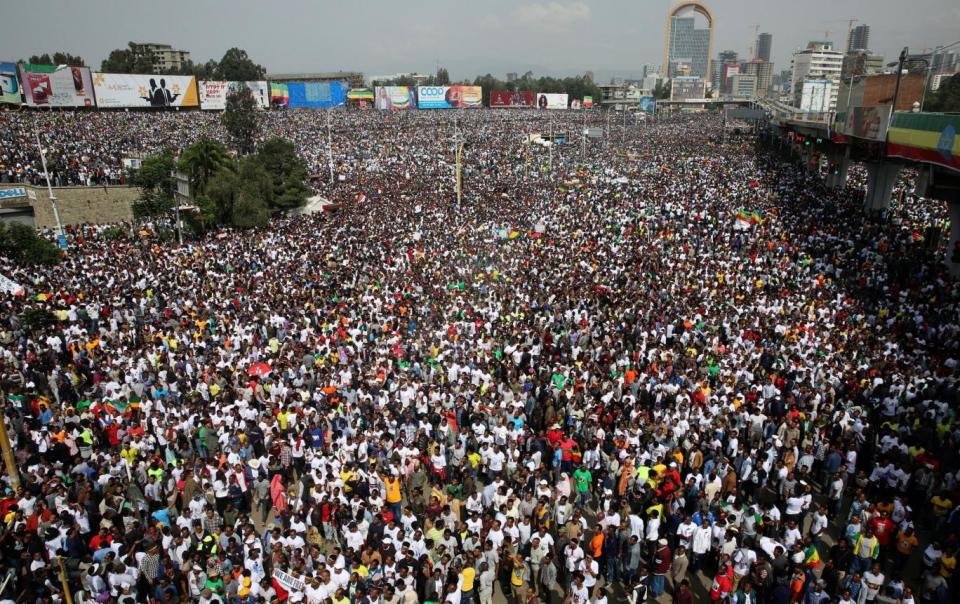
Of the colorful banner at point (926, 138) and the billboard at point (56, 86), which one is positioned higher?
the billboard at point (56, 86)

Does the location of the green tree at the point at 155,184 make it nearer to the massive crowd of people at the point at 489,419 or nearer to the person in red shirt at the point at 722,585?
the massive crowd of people at the point at 489,419

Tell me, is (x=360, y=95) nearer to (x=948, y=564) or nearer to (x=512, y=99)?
(x=512, y=99)

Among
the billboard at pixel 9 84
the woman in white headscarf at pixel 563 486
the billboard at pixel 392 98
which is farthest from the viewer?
the billboard at pixel 392 98

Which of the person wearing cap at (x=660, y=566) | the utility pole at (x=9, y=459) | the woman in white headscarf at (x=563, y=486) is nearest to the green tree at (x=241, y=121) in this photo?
the utility pole at (x=9, y=459)

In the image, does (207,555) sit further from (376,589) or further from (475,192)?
(475,192)

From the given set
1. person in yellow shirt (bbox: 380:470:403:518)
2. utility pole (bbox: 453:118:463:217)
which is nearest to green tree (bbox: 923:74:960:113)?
utility pole (bbox: 453:118:463:217)

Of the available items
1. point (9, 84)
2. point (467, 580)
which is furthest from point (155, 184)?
point (467, 580)
